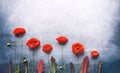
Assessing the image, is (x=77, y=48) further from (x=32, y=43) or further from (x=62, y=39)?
(x=32, y=43)

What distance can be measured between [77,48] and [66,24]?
Result: 0.15 m

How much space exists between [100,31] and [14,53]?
1.64 ft

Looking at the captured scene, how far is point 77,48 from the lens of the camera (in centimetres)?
351

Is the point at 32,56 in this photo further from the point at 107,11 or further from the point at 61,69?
the point at 107,11

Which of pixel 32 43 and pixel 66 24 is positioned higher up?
pixel 66 24

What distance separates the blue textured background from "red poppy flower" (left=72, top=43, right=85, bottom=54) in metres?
0.02

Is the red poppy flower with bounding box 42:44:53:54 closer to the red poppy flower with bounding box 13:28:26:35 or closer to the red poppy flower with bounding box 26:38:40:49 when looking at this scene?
the red poppy flower with bounding box 26:38:40:49

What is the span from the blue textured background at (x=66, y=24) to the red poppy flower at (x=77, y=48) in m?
0.02

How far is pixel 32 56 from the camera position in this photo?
3.52m

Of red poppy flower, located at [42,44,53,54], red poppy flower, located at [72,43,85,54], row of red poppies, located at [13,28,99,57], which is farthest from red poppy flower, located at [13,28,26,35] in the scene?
red poppy flower, located at [72,43,85,54]

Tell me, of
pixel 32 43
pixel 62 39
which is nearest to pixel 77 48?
pixel 62 39

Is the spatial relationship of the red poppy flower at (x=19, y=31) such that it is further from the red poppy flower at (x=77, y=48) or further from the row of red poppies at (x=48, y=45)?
the red poppy flower at (x=77, y=48)

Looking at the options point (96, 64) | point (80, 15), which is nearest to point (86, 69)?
point (96, 64)

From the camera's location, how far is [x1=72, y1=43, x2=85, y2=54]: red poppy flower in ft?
11.5
